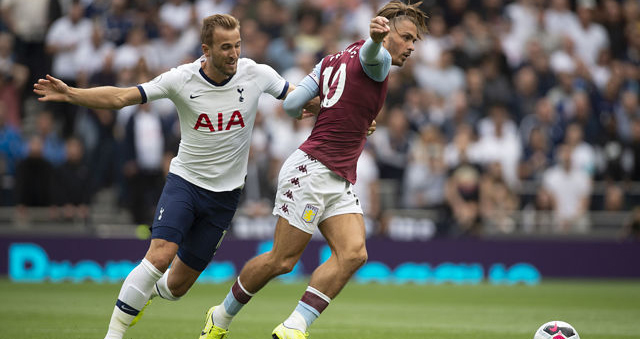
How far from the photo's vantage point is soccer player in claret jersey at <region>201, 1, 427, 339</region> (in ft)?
24.5

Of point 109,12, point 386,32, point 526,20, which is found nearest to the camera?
point 386,32

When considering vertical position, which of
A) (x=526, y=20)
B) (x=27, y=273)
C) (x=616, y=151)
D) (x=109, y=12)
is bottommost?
(x=27, y=273)

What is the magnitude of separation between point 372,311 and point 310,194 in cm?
529

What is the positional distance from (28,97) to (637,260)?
12.4 metres

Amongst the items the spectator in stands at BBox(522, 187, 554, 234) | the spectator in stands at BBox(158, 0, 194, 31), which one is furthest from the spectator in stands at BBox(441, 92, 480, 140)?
the spectator in stands at BBox(158, 0, 194, 31)

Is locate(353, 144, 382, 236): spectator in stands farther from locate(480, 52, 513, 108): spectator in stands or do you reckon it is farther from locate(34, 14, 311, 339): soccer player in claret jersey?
locate(34, 14, 311, 339): soccer player in claret jersey

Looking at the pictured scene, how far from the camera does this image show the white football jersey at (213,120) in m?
7.91

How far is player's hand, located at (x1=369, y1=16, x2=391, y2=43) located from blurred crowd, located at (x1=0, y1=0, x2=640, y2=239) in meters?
10.1

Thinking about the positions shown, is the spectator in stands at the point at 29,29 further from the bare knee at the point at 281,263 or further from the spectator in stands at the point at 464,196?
the bare knee at the point at 281,263

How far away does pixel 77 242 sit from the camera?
56.1ft

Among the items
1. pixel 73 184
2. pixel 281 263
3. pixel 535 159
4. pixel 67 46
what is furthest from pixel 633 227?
pixel 281 263

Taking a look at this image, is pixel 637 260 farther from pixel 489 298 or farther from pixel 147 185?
pixel 147 185

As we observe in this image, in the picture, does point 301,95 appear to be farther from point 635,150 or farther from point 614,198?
point 635,150

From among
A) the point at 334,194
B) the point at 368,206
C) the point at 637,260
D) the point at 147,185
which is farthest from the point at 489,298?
the point at 334,194
